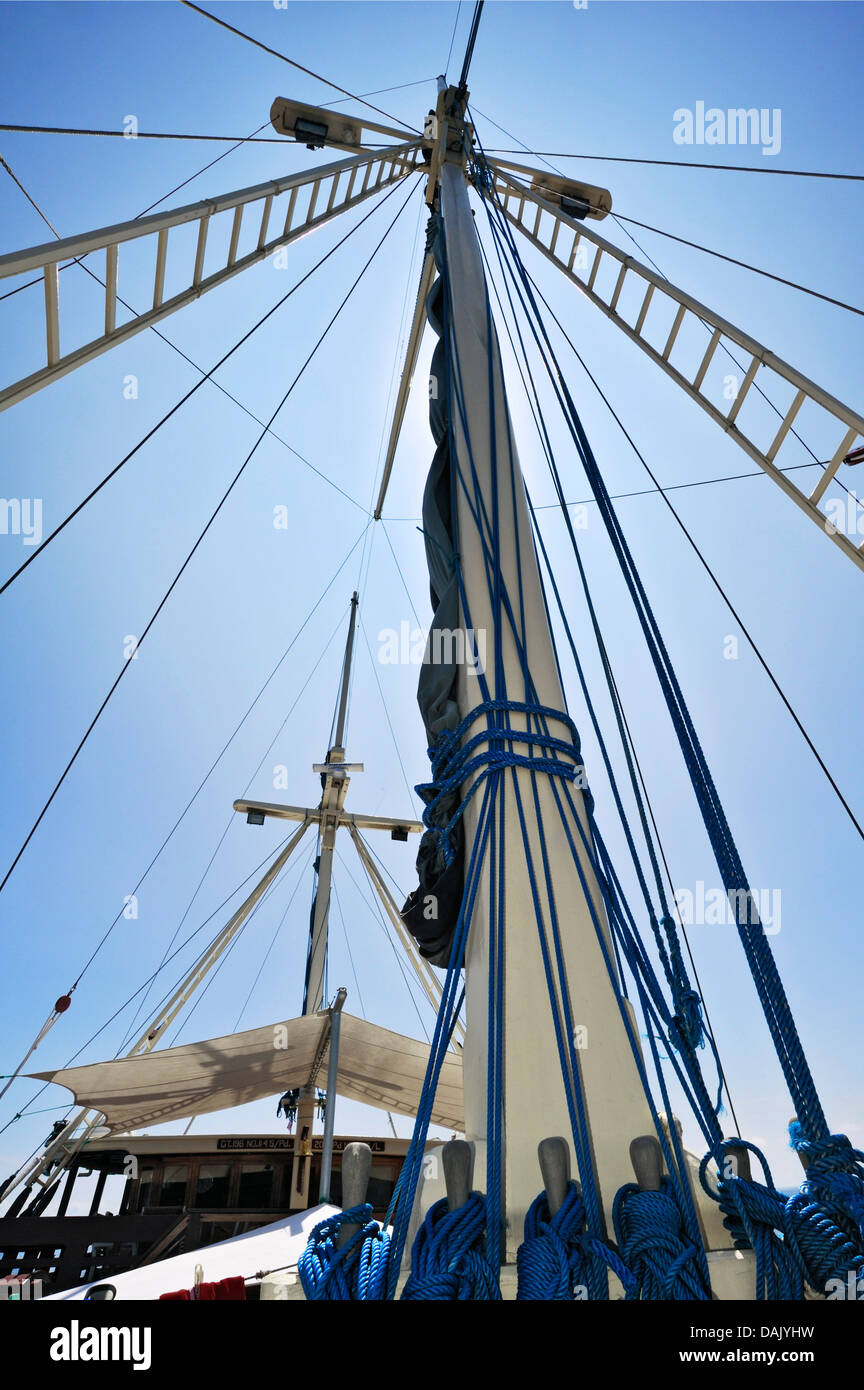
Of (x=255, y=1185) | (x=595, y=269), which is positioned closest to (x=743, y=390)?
(x=595, y=269)

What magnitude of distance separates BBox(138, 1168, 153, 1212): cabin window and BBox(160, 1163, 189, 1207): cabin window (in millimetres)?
212

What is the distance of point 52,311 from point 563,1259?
10.6 feet

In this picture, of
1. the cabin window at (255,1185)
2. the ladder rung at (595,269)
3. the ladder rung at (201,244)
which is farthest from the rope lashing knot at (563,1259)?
the cabin window at (255,1185)

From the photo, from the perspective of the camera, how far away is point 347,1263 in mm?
1804

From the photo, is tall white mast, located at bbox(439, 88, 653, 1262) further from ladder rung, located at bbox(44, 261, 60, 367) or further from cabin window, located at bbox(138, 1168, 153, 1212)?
cabin window, located at bbox(138, 1168, 153, 1212)

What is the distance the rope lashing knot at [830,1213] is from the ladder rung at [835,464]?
281 centimetres

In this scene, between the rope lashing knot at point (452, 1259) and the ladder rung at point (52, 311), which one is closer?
the rope lashing knot at point (452, 1259)

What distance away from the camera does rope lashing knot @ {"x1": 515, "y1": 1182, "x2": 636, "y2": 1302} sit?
1568 millimetres

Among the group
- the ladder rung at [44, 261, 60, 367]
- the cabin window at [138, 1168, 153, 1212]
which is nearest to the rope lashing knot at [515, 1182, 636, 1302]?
the ladder rung at [44, 261, 60, 367]

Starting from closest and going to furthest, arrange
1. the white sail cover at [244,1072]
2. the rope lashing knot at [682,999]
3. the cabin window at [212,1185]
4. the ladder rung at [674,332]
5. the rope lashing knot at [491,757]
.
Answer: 1. the rope lashing knot at [682,999]
2. the rope lashing knot at [491,757]
3. the ladder rung at [674,332]
4. the white sail cover at [244,1072]
5. the cabin window at [212,1185]

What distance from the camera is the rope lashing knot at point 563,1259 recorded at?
5.15 feet

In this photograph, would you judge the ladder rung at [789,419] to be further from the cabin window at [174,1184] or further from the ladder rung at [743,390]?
the cabin window at [174,1184]

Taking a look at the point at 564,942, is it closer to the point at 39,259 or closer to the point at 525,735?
the point at 525,735
